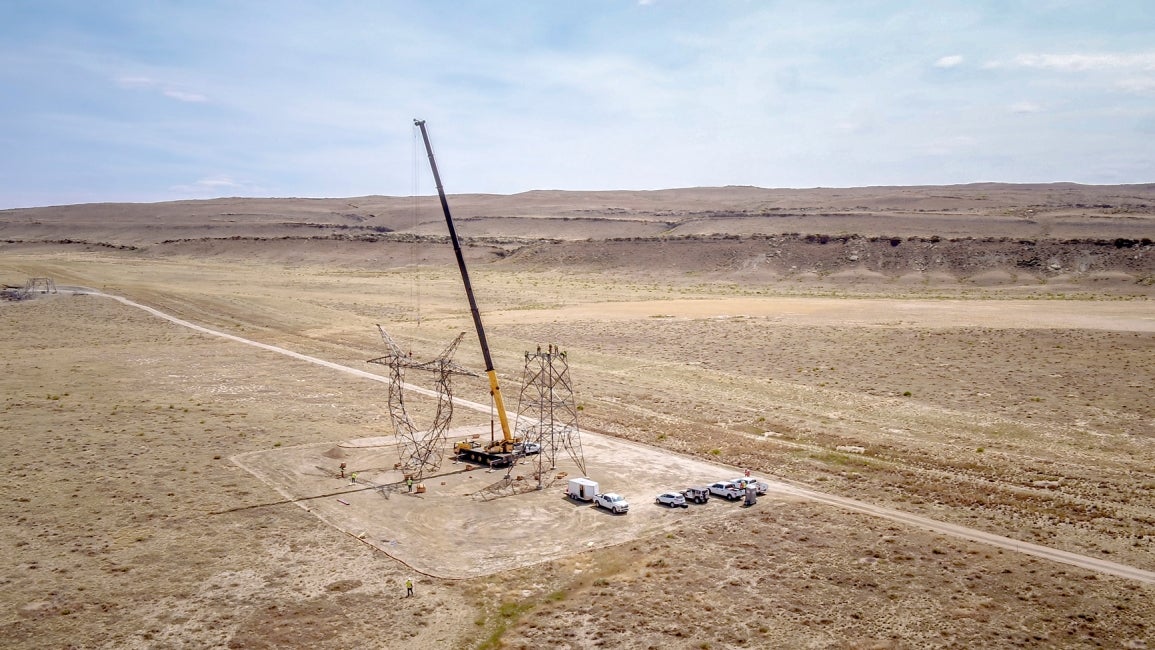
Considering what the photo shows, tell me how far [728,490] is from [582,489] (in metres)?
5.30

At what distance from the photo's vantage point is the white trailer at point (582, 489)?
30406 millimetres

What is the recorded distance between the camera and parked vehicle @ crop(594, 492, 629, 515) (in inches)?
1147

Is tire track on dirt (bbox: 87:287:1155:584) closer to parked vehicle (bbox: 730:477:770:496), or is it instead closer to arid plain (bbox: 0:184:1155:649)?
arid plain (bbox: 0:184:1155:649)

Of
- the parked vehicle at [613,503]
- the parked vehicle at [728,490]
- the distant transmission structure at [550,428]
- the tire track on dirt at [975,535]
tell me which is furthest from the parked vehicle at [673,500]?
the distant transmission structure at [550,428]

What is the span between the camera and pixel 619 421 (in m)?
43.0

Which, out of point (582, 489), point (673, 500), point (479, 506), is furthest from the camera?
point (582, 489)

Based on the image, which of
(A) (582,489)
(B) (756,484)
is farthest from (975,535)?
(A) (582,489)

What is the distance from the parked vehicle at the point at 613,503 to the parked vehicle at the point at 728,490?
349cm

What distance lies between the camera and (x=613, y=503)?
29.3 meters

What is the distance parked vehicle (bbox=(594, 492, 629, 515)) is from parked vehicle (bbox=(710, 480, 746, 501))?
3488mm

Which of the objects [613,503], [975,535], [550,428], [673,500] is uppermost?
[550,428]

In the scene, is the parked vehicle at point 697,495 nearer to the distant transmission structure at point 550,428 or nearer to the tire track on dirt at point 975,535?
the tire track on dirt at point 975,535

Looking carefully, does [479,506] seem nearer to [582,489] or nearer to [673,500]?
[582,489]

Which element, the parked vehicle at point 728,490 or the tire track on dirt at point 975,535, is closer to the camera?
the tire track on dirt at point 975,535
